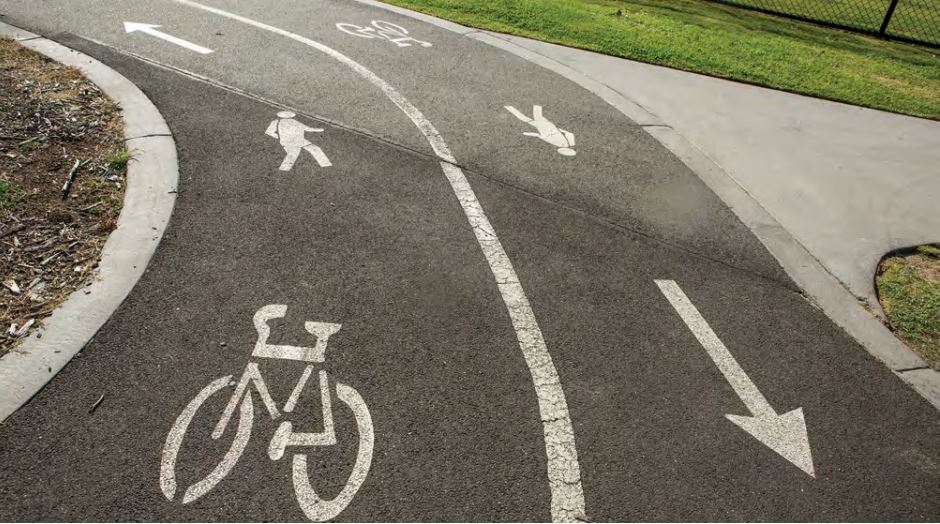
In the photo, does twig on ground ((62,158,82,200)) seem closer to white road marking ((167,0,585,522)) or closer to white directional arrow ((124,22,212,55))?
white directional arrow ((124,22,212,55))

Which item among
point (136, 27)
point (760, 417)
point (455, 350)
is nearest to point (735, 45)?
point (760, 417)

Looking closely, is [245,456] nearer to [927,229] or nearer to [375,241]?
[375,241]

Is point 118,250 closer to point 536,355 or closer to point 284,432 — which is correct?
point 284,432

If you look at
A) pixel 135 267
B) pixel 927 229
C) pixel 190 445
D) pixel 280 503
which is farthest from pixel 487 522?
pixel 927 229

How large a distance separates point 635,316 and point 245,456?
2855mm

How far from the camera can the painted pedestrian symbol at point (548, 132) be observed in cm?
707

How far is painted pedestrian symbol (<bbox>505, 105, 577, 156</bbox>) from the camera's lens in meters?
7.07

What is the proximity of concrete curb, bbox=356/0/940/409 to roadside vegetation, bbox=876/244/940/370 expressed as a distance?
0.17 m

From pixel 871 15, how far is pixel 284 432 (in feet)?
52.9

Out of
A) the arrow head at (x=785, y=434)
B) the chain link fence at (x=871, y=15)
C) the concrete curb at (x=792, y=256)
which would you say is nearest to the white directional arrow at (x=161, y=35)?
the concrete curb at (x=792, y=256)

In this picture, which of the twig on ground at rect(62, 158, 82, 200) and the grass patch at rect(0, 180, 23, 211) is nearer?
the grass patch at rect(0, 180, 23, 211)

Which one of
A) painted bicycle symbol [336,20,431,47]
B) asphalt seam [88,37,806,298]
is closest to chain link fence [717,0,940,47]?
painted bicycle symbol [336,20,431,47]

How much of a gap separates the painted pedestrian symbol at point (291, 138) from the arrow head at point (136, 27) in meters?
3.38

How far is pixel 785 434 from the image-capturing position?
396 cm
